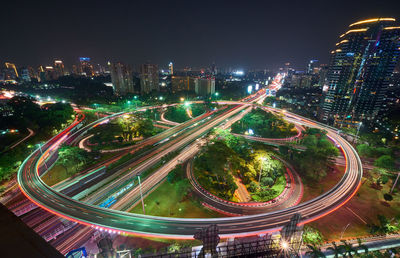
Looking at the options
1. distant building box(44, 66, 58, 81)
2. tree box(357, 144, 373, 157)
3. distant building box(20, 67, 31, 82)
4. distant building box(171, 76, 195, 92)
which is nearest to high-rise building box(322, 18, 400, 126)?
tree box(357, 144, 373, 157)

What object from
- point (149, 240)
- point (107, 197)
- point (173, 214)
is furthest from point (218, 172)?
point (107, 197)

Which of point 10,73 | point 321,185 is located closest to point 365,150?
point 321,185

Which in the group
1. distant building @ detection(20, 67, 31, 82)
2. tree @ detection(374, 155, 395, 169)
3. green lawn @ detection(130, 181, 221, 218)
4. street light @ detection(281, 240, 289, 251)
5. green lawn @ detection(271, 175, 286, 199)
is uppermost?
distant building @ detection(20, 67, 31, 82)

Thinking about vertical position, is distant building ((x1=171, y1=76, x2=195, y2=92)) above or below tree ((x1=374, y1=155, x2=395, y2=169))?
above

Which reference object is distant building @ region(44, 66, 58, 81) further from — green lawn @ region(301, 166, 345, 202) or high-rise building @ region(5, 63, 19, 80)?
green lawn @ region(301, 166, 345, 202)

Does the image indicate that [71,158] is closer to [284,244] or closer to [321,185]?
[284,244]

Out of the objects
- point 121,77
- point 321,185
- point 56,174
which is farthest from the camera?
point 121,77
